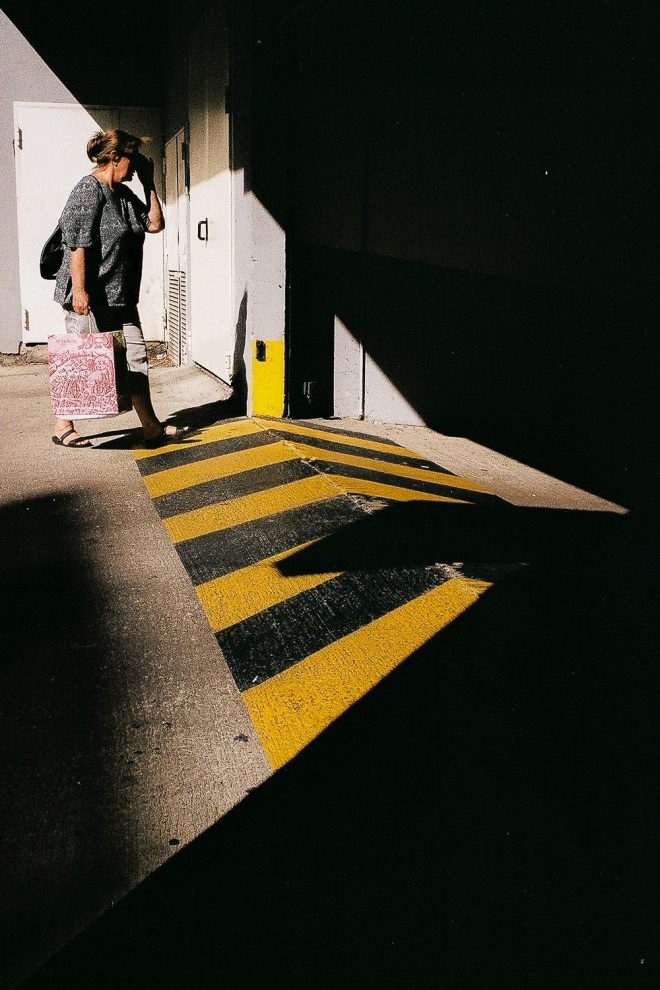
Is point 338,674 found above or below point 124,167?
below

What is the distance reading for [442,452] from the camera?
6.14 m

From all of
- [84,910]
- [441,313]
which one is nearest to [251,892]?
[84,910]

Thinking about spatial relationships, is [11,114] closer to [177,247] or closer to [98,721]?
[177,247]

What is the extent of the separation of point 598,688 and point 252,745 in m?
0.99

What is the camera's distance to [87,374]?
5.09 metres

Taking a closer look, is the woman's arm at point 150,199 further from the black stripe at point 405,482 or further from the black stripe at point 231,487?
the black stripe at point 405,482

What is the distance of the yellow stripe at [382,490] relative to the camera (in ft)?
14.4

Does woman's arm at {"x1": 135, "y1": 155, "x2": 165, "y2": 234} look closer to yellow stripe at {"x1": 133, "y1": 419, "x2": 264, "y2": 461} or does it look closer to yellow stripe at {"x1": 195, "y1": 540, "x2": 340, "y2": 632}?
yellow stripe at {"x1": 133, "y1": 419, "x2": 264, "y2": 461}

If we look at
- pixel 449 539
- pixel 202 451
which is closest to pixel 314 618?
pixel 449 539

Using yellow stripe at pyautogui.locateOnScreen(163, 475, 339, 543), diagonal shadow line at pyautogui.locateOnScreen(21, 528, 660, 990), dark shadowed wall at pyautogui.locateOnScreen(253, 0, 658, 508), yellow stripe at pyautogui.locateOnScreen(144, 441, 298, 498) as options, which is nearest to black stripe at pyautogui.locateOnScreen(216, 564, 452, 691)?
diagonal shadow line at pyautogui.locateOnScreen(21, 528, 660, 990)

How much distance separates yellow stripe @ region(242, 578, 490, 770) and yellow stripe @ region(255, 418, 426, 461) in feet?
8.56

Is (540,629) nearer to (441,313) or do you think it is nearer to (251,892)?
(251,892)

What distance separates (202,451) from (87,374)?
2.50ft

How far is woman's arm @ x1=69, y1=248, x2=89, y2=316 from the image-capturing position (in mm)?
4949
